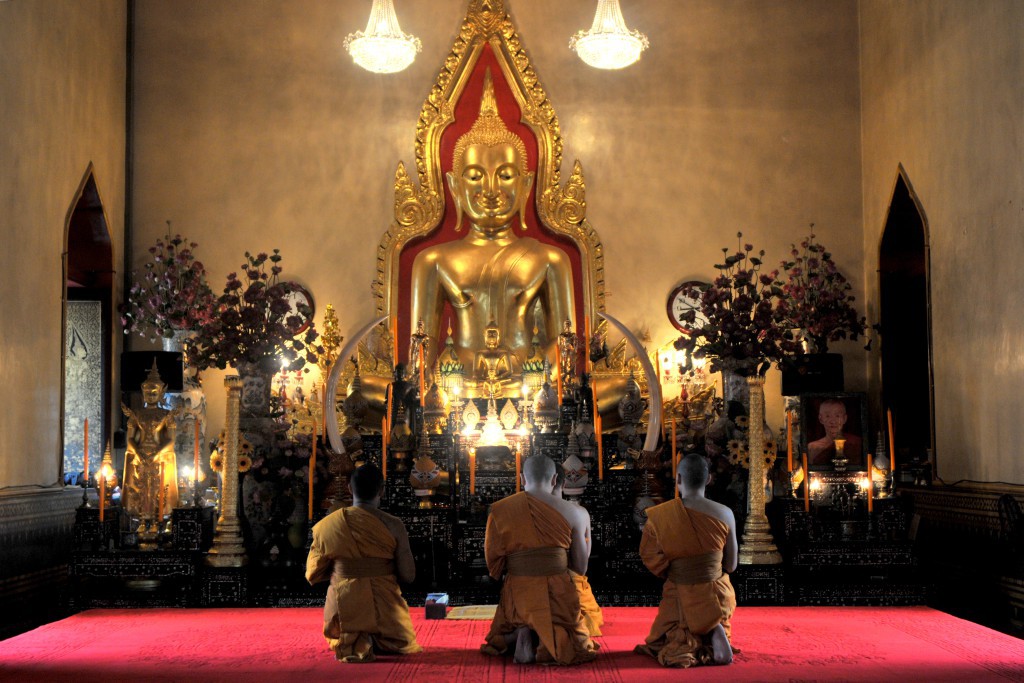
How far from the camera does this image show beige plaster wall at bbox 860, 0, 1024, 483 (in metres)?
6.60

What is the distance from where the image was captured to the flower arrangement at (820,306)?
815cm

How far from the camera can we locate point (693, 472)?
4.93m

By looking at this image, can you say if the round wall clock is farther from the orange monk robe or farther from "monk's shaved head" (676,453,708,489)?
"monk's shaved head" (676,453,708,489)

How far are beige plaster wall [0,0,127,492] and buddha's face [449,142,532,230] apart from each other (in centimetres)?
282

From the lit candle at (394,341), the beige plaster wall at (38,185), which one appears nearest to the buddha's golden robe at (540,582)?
the beige plaster wall at (38,185)

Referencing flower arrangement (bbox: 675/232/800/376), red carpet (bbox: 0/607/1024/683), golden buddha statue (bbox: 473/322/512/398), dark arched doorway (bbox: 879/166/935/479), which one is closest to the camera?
red carpet (bbox: 0/607/1024/683)

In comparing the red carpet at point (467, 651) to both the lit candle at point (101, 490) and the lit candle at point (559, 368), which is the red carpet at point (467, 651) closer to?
the lit candle at point (101, 490)

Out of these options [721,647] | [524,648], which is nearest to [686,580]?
[721,647]

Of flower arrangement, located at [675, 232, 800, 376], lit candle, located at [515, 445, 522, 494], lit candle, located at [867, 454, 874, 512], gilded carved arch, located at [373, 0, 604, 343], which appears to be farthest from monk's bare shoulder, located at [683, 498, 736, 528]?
gilded carved arch, located at [373, 0, 604, 343]

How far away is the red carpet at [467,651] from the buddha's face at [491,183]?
4.15m

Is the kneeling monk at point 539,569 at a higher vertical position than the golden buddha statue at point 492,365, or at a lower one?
lower

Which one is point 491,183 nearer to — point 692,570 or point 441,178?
point 441,178

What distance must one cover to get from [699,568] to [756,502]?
6.22 feet

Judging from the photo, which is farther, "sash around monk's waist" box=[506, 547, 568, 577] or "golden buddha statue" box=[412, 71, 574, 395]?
"golden buddha statue" box=[412, 71, 574, 395]
